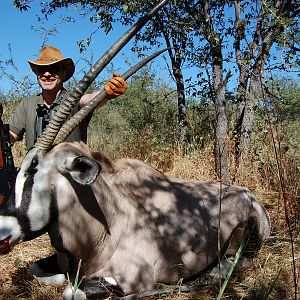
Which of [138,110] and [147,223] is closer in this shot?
[147,223]

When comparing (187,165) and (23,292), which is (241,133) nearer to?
(187,165)

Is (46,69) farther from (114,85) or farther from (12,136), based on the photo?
(114,85)

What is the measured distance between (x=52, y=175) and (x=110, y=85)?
89 cm

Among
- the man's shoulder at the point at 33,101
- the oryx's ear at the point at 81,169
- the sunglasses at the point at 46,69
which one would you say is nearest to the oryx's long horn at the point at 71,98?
the oryx's ear at the point at 81,169

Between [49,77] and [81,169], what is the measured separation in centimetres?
183

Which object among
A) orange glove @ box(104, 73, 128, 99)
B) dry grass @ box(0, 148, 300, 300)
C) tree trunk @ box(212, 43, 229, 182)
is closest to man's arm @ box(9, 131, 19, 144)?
Result: dry grass @ box(0, 148, 300, 300)

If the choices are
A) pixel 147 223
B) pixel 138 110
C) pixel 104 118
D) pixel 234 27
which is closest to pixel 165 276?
pixel 147 223

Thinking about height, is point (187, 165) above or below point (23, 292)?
above

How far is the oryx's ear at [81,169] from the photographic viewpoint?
2627mm

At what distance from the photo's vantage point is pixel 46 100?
14.3 ft

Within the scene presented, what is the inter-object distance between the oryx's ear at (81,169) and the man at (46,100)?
1.32 m

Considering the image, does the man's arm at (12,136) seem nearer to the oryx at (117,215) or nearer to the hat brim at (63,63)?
the hat brim at (63,63)

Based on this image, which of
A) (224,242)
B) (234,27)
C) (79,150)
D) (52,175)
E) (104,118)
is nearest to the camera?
(52,175)

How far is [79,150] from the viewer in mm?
2998
